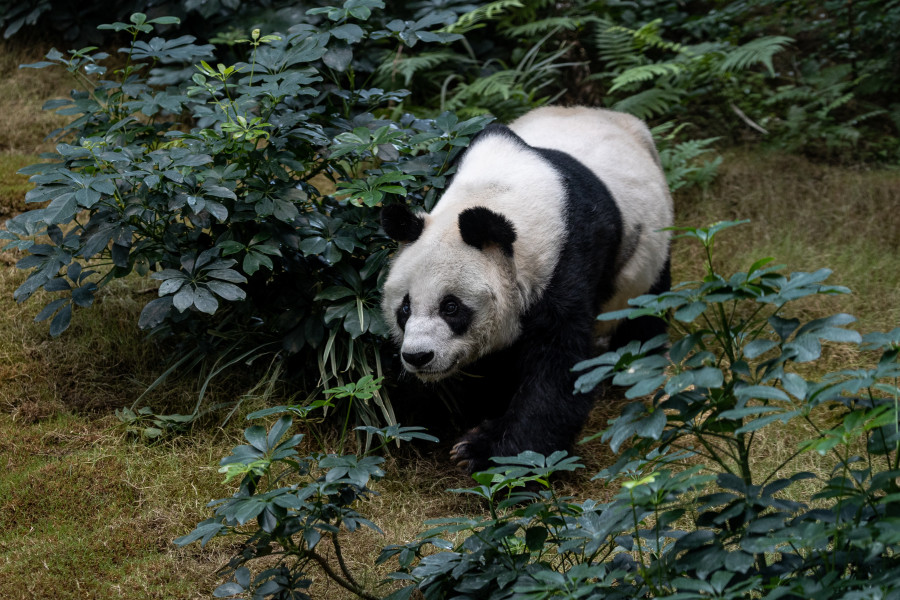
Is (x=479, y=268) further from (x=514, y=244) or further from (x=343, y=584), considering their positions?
(x=343, y=584)

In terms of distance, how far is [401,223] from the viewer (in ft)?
15.4

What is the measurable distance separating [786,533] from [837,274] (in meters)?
4.89

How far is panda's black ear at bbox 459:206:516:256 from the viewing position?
4.38 metres

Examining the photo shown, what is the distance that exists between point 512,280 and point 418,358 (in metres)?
0.67

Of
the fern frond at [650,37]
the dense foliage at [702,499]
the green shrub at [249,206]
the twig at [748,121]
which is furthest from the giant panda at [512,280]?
the twig at [748,121]

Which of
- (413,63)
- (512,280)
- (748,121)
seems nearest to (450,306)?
(512,280)

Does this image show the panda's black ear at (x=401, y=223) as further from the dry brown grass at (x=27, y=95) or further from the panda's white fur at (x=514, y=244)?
the dry brown grass at (x=27, y=95)

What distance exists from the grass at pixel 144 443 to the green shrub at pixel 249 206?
33 centimetres

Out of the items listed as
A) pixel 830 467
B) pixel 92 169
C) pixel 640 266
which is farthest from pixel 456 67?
pixel 830 467

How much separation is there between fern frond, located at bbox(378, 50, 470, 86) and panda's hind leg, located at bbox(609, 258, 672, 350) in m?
2.93

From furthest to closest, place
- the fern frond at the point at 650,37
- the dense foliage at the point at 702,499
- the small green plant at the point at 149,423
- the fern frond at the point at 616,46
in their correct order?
the fern frond at the point at 616,46 → the fern frond at the point at 650,37 → the small green plant at the point at 149,423 → the dense foliage at the point at 702,499

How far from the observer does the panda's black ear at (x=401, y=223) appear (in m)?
4.63

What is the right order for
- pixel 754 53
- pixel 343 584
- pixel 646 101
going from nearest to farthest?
pixel 343 584 → pixel 754 53 → pixel 646 101

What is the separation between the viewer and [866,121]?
8742mm
